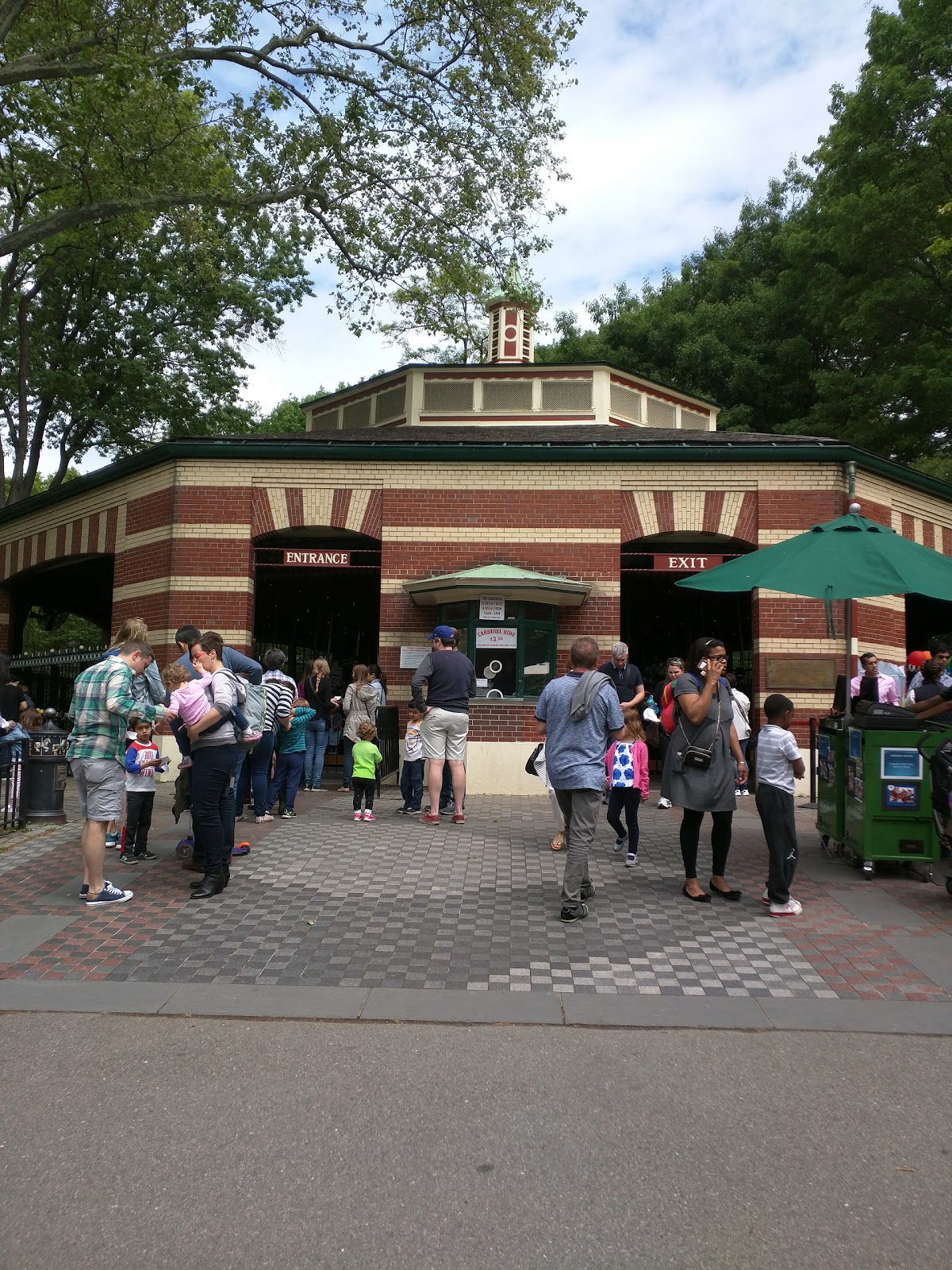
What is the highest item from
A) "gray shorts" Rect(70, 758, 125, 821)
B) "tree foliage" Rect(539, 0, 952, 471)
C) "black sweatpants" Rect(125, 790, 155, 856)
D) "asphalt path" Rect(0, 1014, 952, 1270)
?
"tree foliage" Rect(539, 0, 952, 471)

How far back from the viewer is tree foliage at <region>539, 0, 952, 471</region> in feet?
65.7

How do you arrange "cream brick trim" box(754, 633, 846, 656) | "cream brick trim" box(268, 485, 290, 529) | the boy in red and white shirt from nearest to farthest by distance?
the boy in red and white shirt → "cream brick trim" box(754, 633, 846, 656) → "cream brick trim" box(268, 485, 290, 529)

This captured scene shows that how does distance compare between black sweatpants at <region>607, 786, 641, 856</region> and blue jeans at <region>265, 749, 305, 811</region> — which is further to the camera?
blue jeans at <region>265, 749, 305, 811</region>

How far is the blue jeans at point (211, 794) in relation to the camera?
6816mm

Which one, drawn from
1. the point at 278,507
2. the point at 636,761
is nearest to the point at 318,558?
the point at 278,507

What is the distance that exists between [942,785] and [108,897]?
6072 mm

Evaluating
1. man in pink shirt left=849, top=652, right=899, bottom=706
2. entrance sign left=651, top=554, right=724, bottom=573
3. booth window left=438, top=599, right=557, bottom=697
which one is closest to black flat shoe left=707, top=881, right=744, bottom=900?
man in pink shirt left=849, top=652, right=899, bottom=706

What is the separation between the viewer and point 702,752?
668 centimetres

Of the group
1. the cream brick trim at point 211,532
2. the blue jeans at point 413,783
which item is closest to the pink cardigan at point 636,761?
the blue jeans at point 413,783

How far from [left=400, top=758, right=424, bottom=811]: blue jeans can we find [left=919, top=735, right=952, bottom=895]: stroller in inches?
200

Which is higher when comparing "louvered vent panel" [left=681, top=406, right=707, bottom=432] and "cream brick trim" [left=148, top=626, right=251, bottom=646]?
"louvered vent panel" [left=681, top=406, right=707, bottom=432]

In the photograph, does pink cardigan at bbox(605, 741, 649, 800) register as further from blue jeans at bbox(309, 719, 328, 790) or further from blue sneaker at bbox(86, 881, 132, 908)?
blue jeans at bbox(309, 719, 328, 790)

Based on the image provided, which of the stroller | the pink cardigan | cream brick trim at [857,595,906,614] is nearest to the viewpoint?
the stroller

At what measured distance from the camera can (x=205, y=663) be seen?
7203mm
